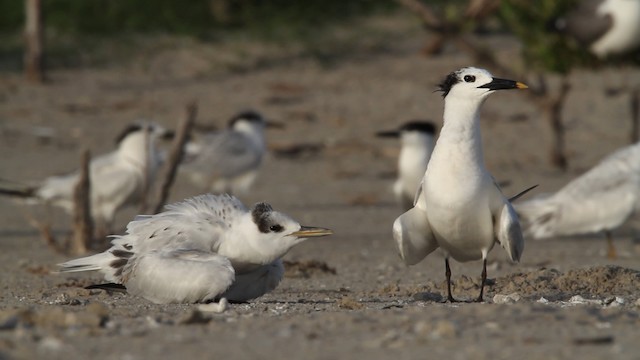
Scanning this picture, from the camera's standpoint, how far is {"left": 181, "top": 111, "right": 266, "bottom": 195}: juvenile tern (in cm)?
1397

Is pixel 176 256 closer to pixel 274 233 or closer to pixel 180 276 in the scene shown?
pixel 180 276

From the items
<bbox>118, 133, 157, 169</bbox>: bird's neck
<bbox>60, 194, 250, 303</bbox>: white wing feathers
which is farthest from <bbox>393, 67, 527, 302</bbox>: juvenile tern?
<bbox>118, 133, 157, 169</bbox>: bird's neck

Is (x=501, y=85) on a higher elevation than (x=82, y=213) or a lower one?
higher

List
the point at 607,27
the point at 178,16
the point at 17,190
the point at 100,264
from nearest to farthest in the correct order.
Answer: the point at 100,264, the point at 17,190, the point at 607,27, the point at 178,16

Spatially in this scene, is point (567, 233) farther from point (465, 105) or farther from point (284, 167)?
point (284, 167)

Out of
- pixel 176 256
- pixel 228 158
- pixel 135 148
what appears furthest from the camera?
pixel 228 158

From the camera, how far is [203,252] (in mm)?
6480

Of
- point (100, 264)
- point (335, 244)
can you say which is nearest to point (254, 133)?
point (335, 244)

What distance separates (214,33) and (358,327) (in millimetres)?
13836

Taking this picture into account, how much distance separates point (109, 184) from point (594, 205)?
457cm

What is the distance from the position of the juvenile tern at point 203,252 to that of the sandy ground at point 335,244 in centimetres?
14

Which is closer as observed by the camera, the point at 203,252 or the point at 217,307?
the point at 217,307

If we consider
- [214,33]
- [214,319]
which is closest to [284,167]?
[214,33]

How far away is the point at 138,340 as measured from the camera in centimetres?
499
